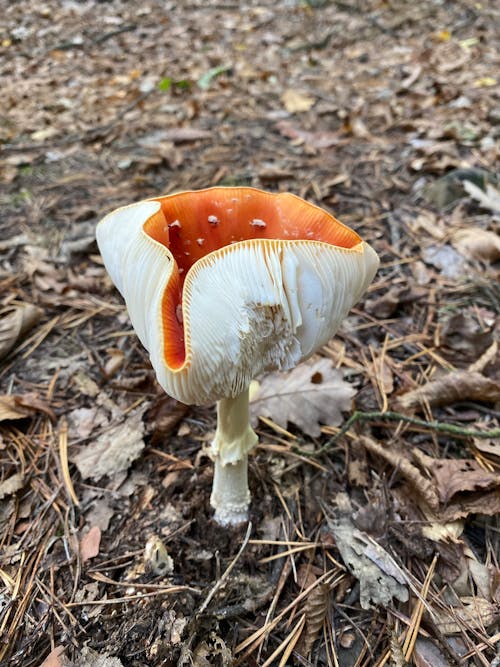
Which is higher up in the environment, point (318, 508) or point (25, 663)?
point (25, 663)

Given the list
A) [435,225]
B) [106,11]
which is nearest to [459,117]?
[435,225]

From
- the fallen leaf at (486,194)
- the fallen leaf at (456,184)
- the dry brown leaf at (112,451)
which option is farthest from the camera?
the fallen leaf at (456,184)

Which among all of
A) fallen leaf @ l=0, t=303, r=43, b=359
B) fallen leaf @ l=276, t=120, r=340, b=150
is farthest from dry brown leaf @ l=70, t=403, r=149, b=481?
fallen leaf @ l=276, t=120, r=340, b=150

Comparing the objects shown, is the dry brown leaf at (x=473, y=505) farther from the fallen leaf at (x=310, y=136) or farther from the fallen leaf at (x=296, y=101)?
the fallen leaf at (x=296, y=101)

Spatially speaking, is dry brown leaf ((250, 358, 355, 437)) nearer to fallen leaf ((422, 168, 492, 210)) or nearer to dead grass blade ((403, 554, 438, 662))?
dead grass blade ((403, 554, 438, 662))

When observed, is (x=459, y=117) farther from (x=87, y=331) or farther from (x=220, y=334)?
(x=220, y=334)

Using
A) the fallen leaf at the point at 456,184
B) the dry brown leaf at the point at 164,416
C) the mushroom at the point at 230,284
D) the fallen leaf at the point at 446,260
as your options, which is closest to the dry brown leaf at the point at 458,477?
the mushroom at the point at 230,284
